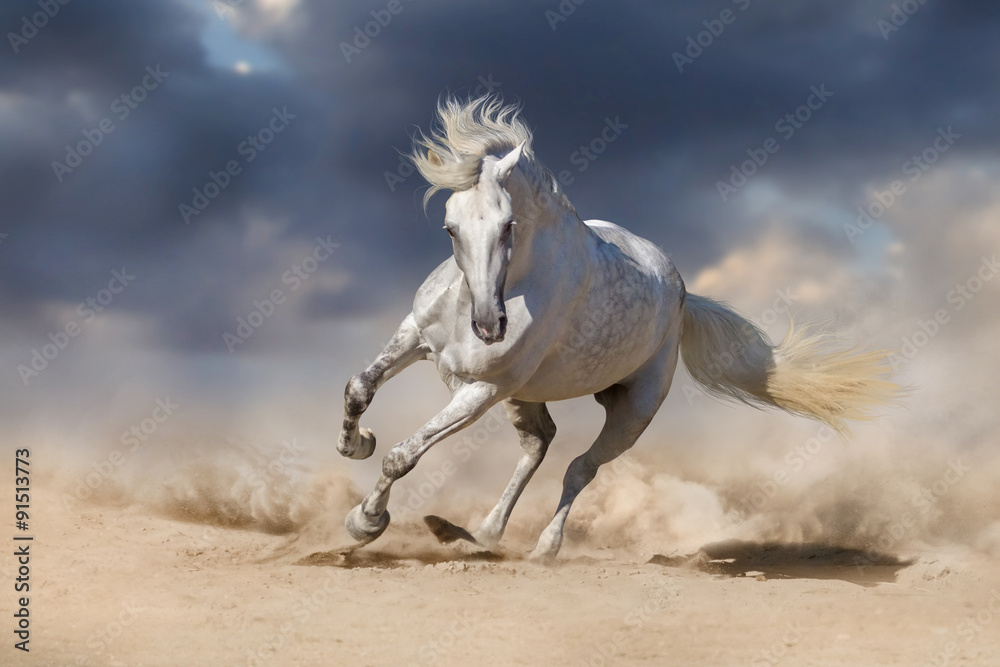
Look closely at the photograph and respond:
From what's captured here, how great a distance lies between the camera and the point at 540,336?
5.52 meters

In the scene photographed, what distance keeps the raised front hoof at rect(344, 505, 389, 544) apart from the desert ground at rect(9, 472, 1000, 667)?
0.55ft

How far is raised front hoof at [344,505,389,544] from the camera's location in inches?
225

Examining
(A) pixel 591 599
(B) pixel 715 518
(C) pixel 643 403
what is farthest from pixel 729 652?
(B) pixel 715 518

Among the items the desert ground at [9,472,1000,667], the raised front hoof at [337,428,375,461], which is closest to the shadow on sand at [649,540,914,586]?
the desert ground at [9,472,1000,667]

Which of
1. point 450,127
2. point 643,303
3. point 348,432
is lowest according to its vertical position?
point 348,432

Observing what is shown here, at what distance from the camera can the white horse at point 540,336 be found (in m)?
4.93

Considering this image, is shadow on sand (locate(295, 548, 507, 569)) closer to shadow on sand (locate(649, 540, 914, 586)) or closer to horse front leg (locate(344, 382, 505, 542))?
horse front leg (locate(344, 382, 505, 542))

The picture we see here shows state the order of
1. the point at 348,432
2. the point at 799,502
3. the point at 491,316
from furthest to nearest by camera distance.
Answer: the point at 799,502 → the point at 348,432 → the point at 491,316

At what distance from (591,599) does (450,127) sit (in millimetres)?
2754

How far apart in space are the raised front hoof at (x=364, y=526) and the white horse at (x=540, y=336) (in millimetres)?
12

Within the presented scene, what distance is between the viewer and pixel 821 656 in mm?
4043

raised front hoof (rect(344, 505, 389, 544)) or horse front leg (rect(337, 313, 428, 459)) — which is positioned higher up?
horse front leg (rect(337, 313, 428, 459))

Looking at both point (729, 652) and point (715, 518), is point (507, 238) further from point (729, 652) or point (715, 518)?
point (715, 518)

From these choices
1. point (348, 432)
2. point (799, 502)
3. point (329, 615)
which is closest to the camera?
point (329, 615)
